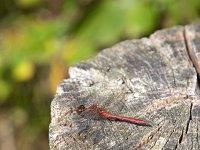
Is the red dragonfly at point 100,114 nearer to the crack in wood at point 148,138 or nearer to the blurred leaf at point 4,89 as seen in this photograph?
the crack in wood at point 148,138

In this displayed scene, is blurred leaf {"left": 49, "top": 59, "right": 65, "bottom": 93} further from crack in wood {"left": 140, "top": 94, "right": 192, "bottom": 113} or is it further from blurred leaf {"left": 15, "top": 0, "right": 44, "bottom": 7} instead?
crack in wood {"left": 140, "top": 94, "right": 192, "bottom": 113}

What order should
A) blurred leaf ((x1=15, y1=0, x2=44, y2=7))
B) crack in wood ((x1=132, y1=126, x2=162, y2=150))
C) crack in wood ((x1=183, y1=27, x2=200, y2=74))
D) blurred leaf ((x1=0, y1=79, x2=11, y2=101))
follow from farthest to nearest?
blurred leaf ((x1=0, y1=79, x2=11, y2=101)) → blurred leaf ((x1=15, y1=0, x2=44, y2=7)) → crack in wood ((x1=183, y1=27, x2=200, y2=74)) → crack in wood ((x1=132, y1=126, x2=162, y2=150))

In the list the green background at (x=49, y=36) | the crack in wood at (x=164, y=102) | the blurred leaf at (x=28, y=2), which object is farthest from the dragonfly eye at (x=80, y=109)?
the blurred leaf at (x=28, y=2)

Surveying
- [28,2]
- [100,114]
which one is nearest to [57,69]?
[28,2]

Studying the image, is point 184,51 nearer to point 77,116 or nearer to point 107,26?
point 77,116

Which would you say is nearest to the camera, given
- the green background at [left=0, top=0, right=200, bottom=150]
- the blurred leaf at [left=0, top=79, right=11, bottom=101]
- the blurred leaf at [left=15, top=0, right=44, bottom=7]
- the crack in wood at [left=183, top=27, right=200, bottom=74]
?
the crack in wood at [left=183, top=27, right=200, bottom=74]

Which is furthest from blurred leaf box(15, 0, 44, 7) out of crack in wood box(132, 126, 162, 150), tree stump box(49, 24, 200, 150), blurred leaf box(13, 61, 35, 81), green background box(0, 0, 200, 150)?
crack in wood box(132, 126, 162, 150)
